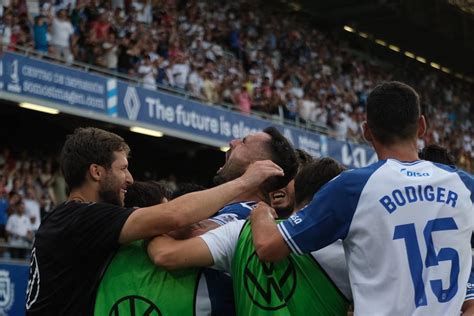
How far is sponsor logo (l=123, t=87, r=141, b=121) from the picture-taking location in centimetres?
1666

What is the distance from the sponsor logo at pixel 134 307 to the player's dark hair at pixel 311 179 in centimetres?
76

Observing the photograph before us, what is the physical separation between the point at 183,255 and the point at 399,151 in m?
0.92

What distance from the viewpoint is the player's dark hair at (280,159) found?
13.5ft

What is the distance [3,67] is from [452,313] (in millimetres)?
11969

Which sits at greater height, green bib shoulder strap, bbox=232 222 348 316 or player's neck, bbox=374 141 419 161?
player's neck, bbox=374 141 419 161

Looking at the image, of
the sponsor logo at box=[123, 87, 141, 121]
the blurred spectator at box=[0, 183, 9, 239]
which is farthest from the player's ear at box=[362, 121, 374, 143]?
the sponsor logo at box=[123, 87, 141, 121]

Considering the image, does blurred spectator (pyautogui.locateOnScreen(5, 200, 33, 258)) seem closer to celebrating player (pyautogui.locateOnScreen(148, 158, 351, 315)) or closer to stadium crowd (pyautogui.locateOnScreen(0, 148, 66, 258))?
stadium crowd (pyautogui.locateOnScreen(0, 148, 66, 258))

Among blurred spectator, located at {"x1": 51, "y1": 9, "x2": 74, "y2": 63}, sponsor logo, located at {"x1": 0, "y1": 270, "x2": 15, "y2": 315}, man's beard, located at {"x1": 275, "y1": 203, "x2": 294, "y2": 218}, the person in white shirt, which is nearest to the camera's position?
man's beard, located at {"x1": 275, "y1": 203, "x2": 294, "y2": 218}

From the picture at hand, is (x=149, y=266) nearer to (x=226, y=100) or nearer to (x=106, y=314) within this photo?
(x=106, y=314)

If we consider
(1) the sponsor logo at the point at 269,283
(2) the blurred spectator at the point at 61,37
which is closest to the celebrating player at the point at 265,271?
(1) the sponsor logo at the point at 269,283

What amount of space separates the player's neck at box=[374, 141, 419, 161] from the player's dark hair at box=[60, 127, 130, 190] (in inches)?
46.6

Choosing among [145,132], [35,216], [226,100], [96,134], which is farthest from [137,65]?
[96,134]

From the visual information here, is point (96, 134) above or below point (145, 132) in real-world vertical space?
below

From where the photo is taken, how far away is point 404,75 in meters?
31.8
